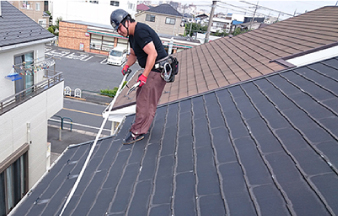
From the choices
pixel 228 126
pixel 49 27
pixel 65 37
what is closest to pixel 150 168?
pixel 228 126

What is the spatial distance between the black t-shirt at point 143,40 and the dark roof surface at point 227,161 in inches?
53.9

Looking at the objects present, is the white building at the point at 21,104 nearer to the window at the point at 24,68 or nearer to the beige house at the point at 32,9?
the window at the point at 24,68

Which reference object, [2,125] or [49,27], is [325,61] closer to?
[2,125]

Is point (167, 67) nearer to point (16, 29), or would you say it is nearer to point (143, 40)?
point (143, 40)

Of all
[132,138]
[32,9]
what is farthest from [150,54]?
[32,9]

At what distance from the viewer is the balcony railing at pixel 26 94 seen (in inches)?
302

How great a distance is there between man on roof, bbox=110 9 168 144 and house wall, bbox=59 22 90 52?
111 feet

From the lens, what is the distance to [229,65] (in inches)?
322

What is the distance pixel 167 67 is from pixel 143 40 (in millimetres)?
636

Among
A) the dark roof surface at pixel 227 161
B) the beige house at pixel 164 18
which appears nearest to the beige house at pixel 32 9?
the beige house at pixel 164 18

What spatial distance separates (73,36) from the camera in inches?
1401

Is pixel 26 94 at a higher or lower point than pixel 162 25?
lower

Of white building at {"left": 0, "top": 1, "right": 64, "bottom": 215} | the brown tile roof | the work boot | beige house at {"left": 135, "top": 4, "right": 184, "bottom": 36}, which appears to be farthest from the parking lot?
the work boot

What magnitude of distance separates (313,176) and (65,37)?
126 ft
